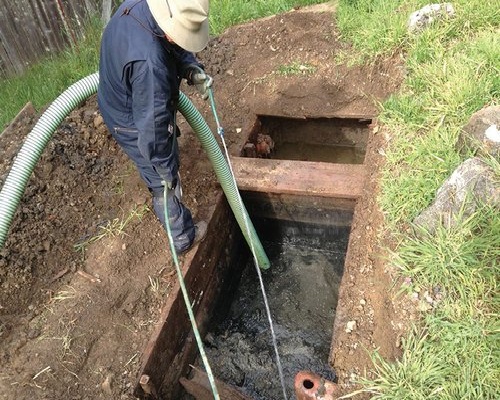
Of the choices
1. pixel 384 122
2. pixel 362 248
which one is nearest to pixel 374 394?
pixel 362 248

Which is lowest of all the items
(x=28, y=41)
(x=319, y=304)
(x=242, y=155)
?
(x=319, y=304)

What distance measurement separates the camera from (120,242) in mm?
3258

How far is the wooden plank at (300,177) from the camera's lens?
3.46m

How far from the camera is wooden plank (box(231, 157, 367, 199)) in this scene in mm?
3463

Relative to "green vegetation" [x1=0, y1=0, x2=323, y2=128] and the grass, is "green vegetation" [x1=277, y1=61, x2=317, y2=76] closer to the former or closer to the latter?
"green vegetation" [x1=0, y1=0, x2=323, y2=128]

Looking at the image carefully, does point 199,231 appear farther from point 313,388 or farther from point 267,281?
point 313,388

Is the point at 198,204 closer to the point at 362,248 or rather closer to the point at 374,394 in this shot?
the point at 362,248

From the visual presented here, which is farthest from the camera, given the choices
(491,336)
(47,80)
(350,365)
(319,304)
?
(47,80)

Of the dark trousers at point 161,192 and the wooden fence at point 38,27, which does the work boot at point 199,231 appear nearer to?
the dark trousers at point 161,192

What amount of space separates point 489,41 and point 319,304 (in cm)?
255

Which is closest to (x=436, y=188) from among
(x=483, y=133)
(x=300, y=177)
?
(x=483, y=133)

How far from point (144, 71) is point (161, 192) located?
100 centimetres

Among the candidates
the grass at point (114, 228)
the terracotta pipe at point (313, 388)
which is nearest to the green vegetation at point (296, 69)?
the grass at point (114, 228)

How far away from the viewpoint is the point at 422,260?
262 cm
